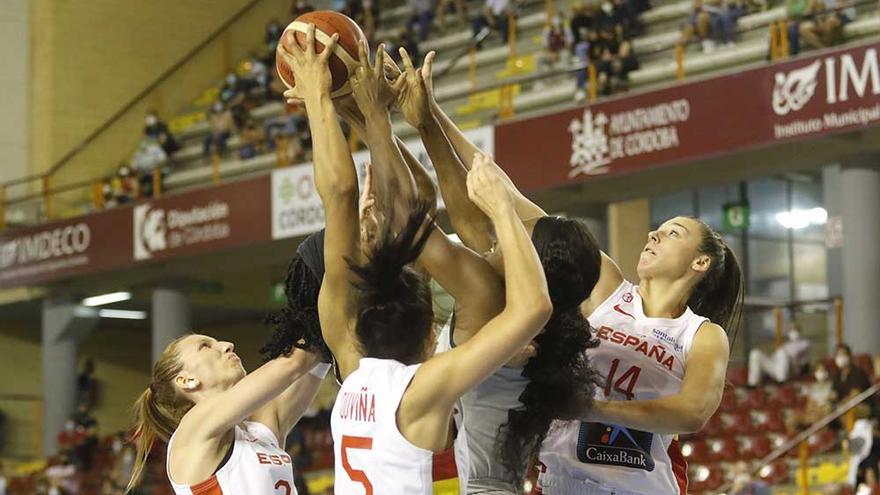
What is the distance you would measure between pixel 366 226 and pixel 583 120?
11.5 meters

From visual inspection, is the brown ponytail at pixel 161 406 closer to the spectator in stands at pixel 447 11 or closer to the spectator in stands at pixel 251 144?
the spectator in stands at pixel 251 144

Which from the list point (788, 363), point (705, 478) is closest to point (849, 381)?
point (705, 478)

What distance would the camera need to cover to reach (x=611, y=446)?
4.39 metres

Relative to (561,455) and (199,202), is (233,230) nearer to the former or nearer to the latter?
(199,202)

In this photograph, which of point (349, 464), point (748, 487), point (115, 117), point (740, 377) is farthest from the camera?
point (115, 117)

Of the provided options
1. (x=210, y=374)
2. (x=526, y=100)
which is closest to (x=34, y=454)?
(x=526, y=100)

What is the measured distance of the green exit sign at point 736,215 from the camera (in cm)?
1988

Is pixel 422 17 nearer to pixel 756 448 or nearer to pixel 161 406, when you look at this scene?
pixel 756 448

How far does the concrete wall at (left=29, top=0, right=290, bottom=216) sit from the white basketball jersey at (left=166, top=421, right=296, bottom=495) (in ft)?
64.2

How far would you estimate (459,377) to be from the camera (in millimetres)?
3268

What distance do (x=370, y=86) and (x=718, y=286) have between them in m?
1.48

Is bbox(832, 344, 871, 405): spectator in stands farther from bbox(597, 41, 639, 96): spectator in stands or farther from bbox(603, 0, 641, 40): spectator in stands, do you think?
bbox(603, 0, 641, 40): spectator in stands

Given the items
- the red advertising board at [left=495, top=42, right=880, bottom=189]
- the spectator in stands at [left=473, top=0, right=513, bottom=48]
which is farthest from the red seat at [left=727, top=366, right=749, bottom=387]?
the spectator in stands at [left=473, top=0, right=513, bottom=48]

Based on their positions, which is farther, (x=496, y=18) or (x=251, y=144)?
(x=251, y=144)
